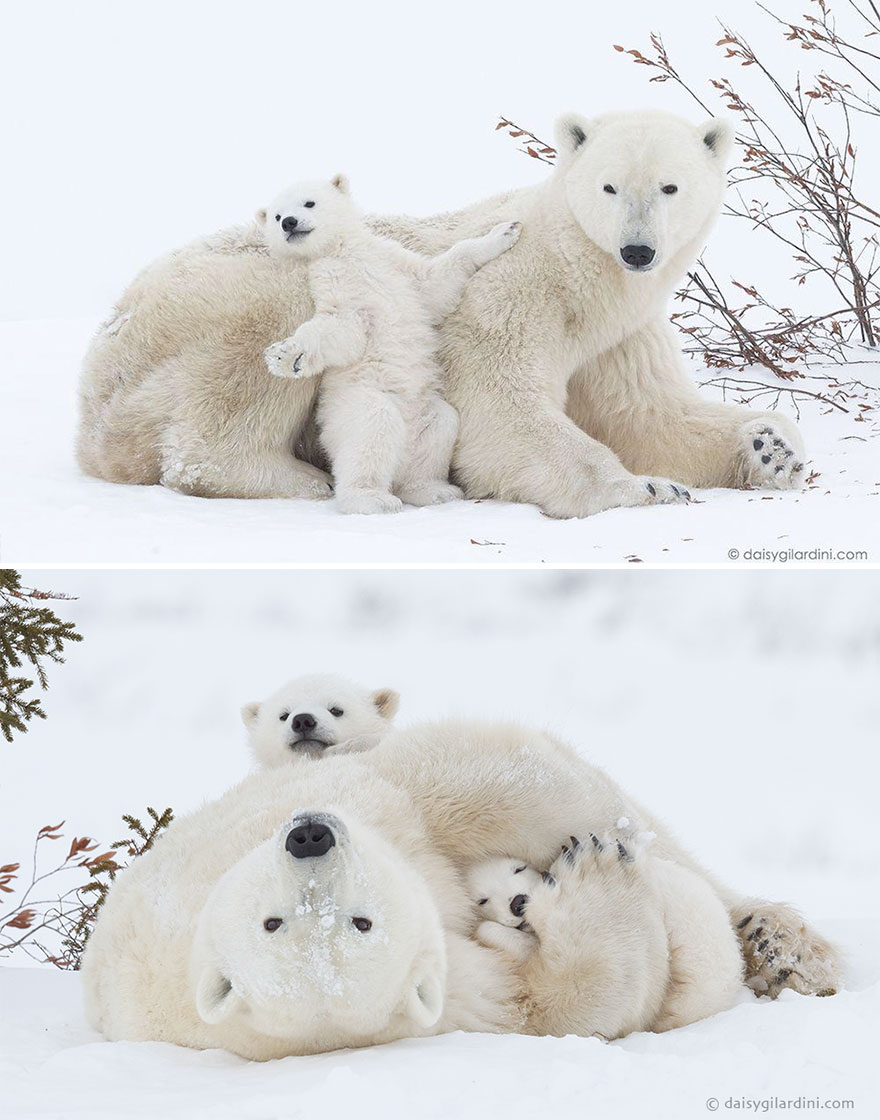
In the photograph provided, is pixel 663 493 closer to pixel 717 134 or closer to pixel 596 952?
pixel 717 134

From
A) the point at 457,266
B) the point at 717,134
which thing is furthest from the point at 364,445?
the point at 717,134

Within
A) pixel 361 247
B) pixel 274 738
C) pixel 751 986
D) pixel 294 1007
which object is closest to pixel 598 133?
pixel 361 247

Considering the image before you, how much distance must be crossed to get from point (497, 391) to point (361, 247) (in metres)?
0.70

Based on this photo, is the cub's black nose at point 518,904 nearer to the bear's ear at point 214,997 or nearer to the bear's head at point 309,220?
the bear's ear at point 214,997

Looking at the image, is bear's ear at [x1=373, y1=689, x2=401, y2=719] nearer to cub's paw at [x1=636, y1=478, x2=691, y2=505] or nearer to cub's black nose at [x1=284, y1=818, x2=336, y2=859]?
cub's paw at [x1=636, y1=478, x2=691, y2=505]

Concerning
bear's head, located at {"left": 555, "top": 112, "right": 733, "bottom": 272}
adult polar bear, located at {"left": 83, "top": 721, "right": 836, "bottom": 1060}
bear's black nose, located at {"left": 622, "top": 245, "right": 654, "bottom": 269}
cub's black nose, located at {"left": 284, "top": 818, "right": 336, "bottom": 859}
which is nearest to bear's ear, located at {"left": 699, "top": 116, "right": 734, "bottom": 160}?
bear's head, located at {"left": 555, "top": 112, "right": 733, "bottom": 272}

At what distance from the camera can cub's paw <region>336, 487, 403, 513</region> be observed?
4.55 meters

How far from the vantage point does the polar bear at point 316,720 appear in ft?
14.1

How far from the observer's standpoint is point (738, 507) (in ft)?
15.0

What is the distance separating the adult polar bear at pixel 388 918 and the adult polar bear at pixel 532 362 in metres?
1.34

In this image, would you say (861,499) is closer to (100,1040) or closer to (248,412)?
(248,412)

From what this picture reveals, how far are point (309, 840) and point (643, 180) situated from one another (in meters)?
2.88

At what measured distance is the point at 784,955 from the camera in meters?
3.57

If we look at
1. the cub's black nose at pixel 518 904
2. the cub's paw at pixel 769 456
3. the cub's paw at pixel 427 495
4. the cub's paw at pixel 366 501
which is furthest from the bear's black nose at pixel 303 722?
the cub's paw at pixel 769 456
